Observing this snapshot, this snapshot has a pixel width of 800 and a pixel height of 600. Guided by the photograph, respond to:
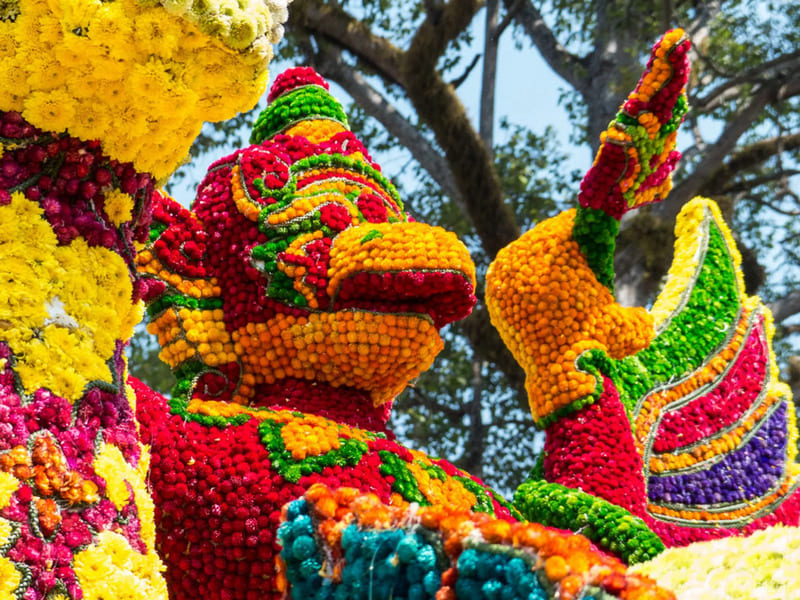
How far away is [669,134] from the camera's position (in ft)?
9.53

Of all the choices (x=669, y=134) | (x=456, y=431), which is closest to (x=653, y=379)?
(x=669, y=134)

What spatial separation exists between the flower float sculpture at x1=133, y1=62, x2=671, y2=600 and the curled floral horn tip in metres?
0.63

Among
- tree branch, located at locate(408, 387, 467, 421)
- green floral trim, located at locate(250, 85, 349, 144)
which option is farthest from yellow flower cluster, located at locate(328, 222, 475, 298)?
tree branch, located at locate(408, 387, 467, 421)

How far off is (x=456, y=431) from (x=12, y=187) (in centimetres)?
777

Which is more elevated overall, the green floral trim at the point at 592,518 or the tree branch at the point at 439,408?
the tree branch at the point at 439,408

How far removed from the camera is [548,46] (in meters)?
9.51

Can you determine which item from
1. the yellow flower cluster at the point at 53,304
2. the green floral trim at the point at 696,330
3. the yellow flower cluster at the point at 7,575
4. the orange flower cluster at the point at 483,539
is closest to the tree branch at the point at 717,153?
the green floral trim at the point at 696,330

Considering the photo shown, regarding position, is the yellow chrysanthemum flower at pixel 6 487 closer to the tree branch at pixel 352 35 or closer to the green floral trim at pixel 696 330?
the green floral trim at pixel 696 330

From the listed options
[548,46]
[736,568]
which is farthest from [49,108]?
[548,46]

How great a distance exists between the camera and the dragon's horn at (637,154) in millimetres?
2787

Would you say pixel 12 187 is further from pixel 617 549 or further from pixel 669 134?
pixel 669 134

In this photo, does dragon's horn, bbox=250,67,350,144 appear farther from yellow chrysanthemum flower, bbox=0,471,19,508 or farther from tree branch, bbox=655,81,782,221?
tree branch, bbox=655,81,782,221

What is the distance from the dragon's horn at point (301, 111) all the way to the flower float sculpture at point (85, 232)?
100 centimetres

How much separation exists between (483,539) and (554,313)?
182 centimetres
